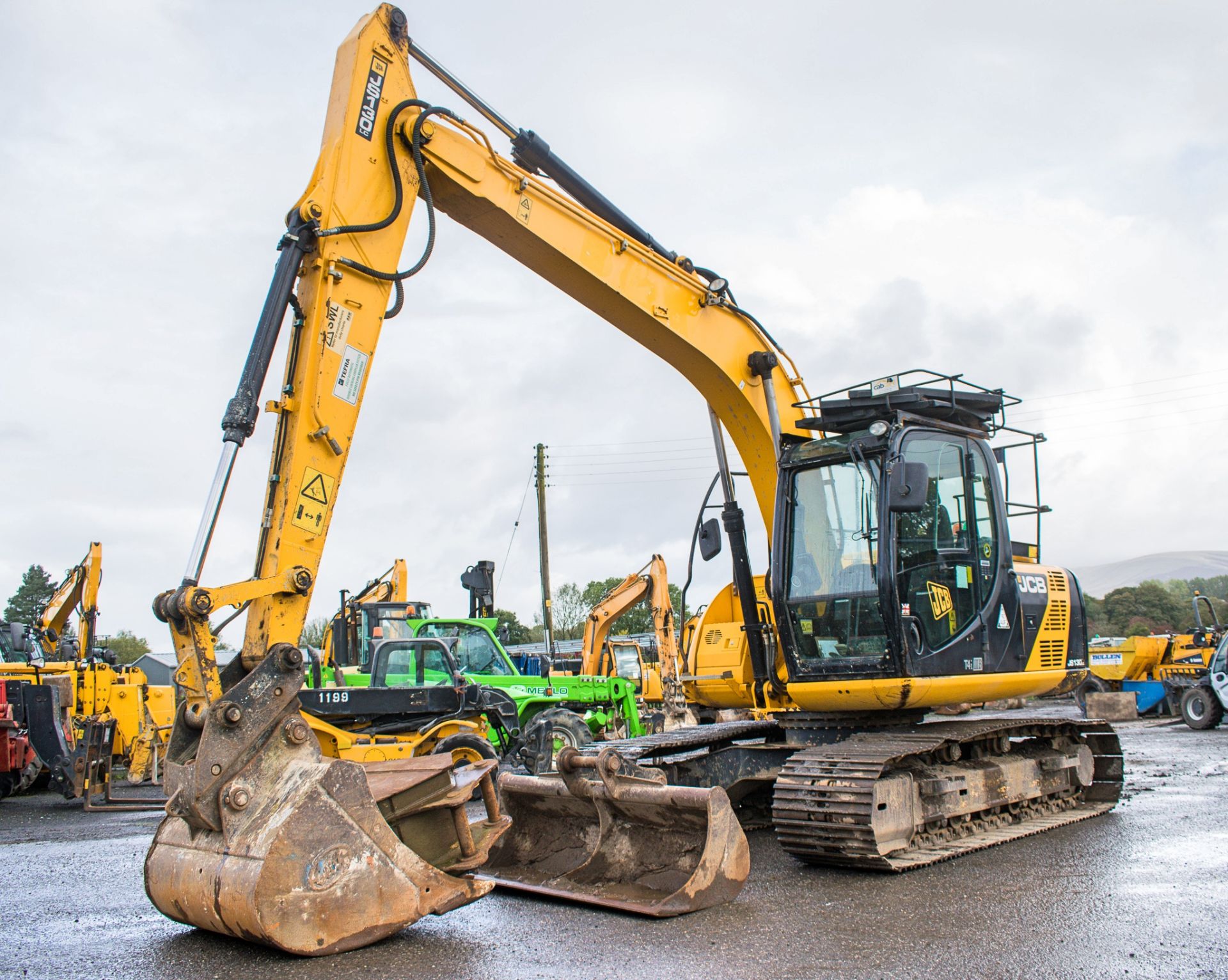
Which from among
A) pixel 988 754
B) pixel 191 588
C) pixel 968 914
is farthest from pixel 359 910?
pixel 988 754

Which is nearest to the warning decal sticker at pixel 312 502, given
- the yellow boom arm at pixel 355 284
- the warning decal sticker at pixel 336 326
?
the yellow boom arm at pixel 355 284

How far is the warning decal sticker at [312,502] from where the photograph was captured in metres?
5.62

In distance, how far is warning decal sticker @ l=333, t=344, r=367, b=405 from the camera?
591 cm

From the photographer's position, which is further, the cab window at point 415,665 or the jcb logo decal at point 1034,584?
the cab window at point 415,665

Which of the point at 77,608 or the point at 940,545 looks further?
the point at 77,608

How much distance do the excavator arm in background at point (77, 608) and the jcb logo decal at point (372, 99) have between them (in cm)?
1184

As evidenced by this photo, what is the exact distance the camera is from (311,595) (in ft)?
18.4

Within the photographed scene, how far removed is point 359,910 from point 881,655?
11.9ft

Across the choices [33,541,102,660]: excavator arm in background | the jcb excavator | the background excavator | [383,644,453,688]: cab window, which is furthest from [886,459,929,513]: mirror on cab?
[33,541,102,660]: excavator arm in background

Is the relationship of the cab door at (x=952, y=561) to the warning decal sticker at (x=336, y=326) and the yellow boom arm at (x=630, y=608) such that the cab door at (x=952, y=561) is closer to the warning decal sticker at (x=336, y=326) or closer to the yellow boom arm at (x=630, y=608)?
the warning decal sticker at (x=336, y=326)

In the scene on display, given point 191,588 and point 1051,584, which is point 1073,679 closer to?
point 1051,584

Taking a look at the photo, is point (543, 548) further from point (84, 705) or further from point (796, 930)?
point (796, 930)

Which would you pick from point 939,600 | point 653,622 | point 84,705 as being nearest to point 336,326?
point 939,600

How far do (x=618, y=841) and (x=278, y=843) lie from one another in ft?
7.47
